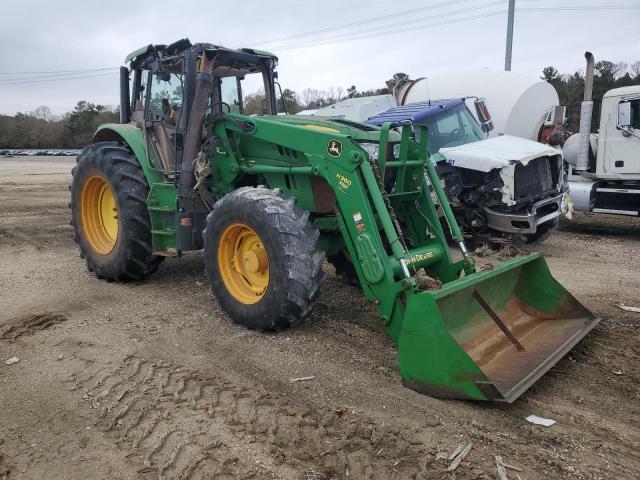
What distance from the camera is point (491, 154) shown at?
799cm

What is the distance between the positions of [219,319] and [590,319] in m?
3.23

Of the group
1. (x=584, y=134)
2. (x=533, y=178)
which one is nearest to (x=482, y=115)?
(x=533, y=178)

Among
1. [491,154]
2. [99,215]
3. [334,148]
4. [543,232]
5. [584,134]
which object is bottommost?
[543,232]

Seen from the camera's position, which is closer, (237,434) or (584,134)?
(237,434)

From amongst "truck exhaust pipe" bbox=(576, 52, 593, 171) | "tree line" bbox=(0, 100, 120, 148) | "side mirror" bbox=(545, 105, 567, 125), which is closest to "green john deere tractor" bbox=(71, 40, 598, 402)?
"truck exhaust pipe" bbox=(576, 52, 593, 171)

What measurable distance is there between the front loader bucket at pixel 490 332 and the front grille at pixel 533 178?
3.49 meters

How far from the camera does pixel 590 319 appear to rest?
14.9 feet

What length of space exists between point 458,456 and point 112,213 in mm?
5129

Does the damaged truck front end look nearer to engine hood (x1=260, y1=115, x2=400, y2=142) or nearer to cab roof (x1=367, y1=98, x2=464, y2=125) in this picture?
cab roof (x1=367, y1=98, x2=464, y2=125)

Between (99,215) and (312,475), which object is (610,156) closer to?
(99,215)

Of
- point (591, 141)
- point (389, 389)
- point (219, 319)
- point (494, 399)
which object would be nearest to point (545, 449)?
point (494, 399)

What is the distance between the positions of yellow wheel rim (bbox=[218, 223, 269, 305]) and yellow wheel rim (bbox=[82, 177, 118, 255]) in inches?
87.5

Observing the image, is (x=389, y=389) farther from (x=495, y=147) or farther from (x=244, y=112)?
(x=495, y=147)

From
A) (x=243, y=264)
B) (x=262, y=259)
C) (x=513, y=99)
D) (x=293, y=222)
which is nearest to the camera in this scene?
(x=293, y=222)
